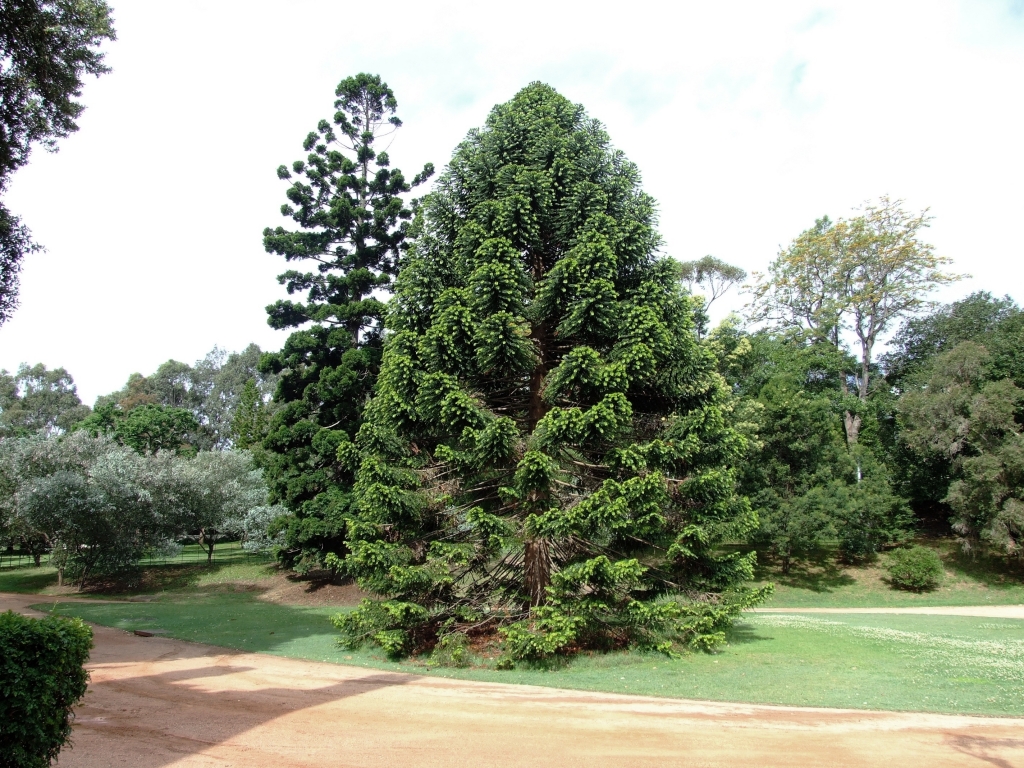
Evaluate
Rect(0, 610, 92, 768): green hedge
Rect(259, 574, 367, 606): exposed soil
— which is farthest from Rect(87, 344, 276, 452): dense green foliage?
Rect(0, 610, 92, 768): green hedge

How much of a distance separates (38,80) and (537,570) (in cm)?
1523

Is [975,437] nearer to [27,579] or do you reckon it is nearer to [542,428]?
[542,428]

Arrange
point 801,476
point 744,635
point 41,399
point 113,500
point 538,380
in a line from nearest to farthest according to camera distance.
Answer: point 538,380 < point 744,635 < point 113,500 < point 801,476 < point 41,399

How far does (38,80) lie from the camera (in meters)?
13.6

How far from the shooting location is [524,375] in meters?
15.9

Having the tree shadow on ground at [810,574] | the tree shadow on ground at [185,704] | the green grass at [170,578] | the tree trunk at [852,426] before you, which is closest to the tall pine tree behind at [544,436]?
the tree shadow on ground at [185,704]

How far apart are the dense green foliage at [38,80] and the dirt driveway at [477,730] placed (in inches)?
384

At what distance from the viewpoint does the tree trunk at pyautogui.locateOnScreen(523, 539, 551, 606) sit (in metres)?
14.4

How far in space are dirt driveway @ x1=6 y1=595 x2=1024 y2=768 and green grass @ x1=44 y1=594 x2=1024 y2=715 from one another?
2.68 feet

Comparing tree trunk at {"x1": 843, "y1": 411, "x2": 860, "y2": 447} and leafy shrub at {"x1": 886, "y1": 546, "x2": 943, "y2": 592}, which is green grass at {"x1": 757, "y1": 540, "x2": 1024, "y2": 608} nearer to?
leafy shrub at {"x1": 886, "y1": 546, "x2": 943, "y2": 592}

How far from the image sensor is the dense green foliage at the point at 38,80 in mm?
13023

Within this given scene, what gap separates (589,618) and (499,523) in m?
2.86

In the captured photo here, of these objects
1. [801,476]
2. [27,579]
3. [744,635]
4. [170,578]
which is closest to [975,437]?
[801,476]

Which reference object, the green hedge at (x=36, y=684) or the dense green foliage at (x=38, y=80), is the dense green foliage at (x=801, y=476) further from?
the green hedge at (x=36, y=684)
